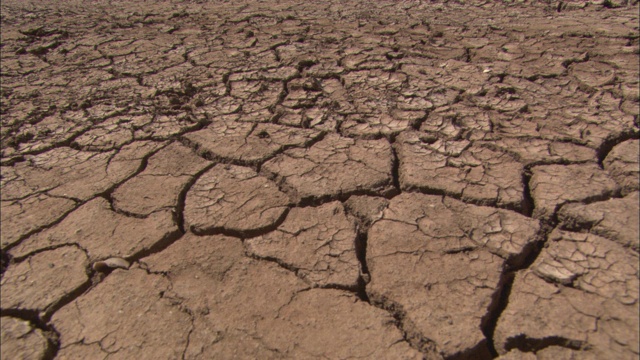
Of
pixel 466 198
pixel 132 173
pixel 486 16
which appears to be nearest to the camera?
pixel 466 198

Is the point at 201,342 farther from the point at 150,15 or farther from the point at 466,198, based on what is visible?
the point at 150,15

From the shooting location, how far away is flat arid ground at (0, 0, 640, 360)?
58.6 inches

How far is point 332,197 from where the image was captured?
78.7 inches

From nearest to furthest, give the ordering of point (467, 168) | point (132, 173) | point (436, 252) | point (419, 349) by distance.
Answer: point (419, 349) < point (436, 252) < point (467, 168) < point (132, 173)

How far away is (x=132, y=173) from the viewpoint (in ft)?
7.34

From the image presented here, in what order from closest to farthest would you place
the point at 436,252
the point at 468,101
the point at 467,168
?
the point at 436,252 → the point at 467,168 → the point at 468,101

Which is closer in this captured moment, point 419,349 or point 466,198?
point 419,349

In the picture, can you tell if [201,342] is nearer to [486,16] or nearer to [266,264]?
[266,264]

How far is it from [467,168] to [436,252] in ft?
1.73

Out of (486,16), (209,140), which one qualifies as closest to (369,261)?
(209,140)

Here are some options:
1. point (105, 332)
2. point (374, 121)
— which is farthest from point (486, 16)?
point (105, 332)

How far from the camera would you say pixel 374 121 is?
8.07 feet

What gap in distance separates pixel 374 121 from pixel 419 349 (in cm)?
131

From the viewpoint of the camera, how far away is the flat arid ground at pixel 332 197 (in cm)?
149
